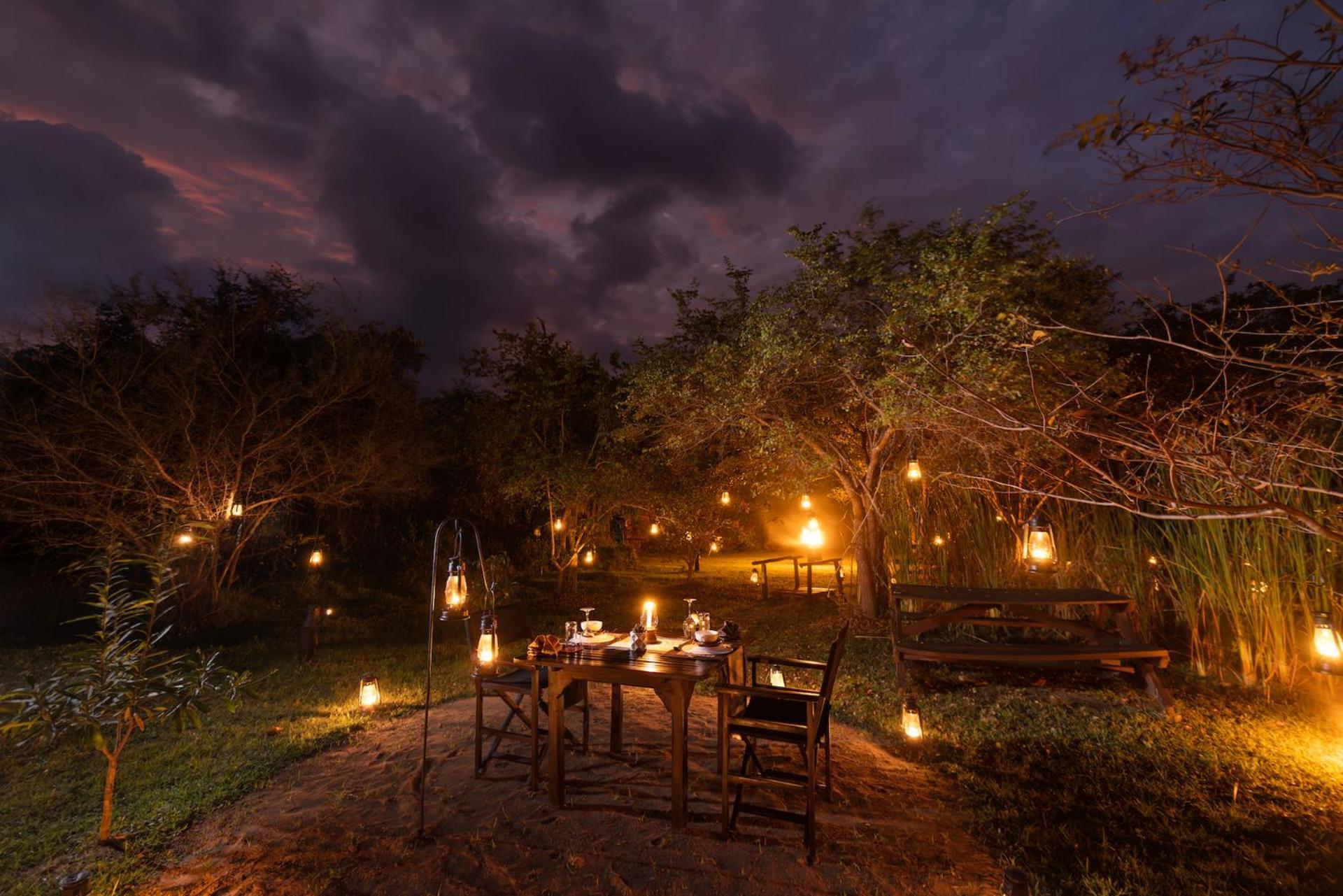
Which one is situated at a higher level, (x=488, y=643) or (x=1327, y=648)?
(x=488, y=643)

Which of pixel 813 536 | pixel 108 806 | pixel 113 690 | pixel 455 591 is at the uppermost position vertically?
pixel 813 536

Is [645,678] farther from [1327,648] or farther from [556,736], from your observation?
[1327,648]

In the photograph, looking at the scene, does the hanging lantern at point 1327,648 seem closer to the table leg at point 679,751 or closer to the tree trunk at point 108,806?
the table leg at point 679,751

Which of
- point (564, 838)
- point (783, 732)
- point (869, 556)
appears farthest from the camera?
point (869, 556)

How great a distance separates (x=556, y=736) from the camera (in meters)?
3.60

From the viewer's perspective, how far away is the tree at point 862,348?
6078mm

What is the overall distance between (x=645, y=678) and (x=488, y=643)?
1022mm

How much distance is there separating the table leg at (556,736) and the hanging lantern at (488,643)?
1.24 ft

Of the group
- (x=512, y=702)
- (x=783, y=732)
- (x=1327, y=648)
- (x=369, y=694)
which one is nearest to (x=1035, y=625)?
(x=1327, y=648)

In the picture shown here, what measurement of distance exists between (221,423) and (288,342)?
2209 millimetres

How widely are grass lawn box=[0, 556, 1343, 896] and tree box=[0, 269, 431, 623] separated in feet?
7.00

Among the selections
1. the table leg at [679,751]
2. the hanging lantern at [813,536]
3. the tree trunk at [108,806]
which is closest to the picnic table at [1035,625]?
the hanging lantern at [813,536]

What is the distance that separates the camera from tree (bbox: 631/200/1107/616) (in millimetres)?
6078

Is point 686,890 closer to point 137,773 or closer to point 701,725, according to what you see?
point 701,725
